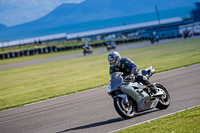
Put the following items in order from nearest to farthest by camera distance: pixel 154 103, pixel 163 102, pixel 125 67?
pixel 125 67 < pixel 154 103 < pixel 163 102

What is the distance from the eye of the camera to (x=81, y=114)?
1078cm

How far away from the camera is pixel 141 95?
9.46 m

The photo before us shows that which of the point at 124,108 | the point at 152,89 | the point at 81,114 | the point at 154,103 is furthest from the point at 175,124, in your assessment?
the point at 81,114

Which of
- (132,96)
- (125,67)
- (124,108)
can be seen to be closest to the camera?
(124,108)

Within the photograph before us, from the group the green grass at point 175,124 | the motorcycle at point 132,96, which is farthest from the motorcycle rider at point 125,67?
the green grass at point 175,124

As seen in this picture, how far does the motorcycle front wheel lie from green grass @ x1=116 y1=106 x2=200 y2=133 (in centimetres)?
85

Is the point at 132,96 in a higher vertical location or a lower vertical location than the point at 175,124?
higher

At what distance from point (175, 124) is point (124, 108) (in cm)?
164

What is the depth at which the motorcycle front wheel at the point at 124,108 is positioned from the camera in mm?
8828

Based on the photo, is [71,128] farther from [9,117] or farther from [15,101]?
[15,101]

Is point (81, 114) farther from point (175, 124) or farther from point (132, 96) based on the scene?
point (175, 124)

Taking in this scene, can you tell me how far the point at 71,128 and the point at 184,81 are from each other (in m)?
6.98

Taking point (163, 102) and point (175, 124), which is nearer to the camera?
point (175, 124)

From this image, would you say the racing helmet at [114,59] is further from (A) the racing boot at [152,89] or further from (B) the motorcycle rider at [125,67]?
(A) the racing boot at [152,89]
